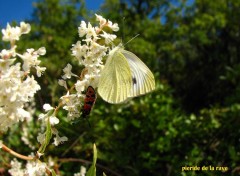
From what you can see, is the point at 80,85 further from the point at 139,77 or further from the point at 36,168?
the point at 139,77

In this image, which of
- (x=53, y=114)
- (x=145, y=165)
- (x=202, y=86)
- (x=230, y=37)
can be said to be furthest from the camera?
(x=230, y=37)

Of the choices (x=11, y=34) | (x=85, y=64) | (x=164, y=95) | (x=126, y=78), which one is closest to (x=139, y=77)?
(x=126, y=78)

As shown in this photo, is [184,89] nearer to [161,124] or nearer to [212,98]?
[212,98]

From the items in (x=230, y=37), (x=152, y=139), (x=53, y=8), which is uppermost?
(x=53, y=8)

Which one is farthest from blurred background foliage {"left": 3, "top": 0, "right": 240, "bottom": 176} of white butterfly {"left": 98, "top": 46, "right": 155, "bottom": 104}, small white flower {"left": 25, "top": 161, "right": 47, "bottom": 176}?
small white flower {"left": 25, "top": 161, "right": 47, "bottom": 176}

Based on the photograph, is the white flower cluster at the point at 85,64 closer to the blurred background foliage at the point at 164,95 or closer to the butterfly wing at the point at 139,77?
the blurred background foliage at the point at 164,95

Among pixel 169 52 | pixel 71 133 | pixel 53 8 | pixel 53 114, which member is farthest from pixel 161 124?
pixel 53 8

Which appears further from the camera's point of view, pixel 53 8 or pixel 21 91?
pixel 53 8
